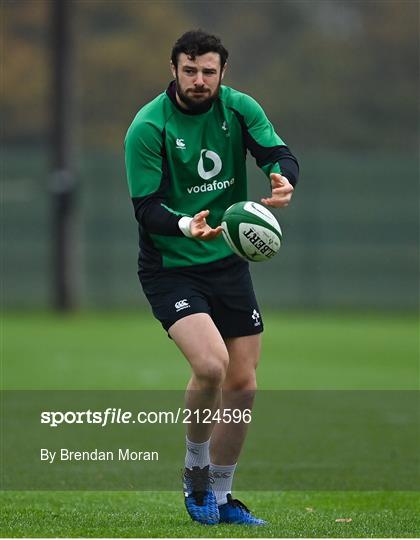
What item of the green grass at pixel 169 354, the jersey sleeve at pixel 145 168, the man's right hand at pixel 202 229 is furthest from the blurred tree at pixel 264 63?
the man's right hand at pixel 202 229

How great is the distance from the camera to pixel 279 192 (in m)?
6.07

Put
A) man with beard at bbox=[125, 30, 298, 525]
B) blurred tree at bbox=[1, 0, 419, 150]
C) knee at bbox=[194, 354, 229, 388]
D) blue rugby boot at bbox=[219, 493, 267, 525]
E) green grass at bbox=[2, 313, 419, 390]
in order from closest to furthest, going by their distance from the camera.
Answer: knee at bbox=[194, 354, 229, 388] < man with beard at bbox=[125, 30, 298, 525] < blue rugby boot at bbox=[219, 493, 267, 525] < green grass at bbox=[2, 313, 419, 390] < blurred tree at bbox=[1, 0, 419, 150]

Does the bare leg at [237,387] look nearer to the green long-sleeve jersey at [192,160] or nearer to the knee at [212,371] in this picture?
the knee at [212,371]

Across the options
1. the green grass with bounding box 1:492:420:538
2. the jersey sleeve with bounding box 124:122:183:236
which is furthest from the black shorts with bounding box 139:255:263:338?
the green grass with bounding box 1:492:420:538

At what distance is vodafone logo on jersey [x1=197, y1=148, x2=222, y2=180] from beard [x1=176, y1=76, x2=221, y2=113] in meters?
0.20

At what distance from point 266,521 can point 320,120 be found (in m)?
22.2

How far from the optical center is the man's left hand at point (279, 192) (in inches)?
238

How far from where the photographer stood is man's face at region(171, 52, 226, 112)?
611 centimetres

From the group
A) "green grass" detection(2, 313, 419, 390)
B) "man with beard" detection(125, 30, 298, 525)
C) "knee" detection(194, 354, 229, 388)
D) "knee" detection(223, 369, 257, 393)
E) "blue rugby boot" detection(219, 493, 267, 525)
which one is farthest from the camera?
"green grass" detection(2, 313, 419, 390)

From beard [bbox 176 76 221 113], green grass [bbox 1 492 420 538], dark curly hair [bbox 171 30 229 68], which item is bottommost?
green grass [bbox 1 492 420 538]

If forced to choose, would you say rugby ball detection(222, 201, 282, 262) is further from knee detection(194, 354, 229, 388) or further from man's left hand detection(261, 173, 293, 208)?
knee detection(194, 354, 229, 388)

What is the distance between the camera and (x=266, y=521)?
6.29 meters

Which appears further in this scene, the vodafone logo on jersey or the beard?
the vodafone logo on jersey

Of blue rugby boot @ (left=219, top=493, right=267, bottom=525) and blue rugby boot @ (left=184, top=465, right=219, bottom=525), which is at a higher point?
blue rugby boot @ (left=184, top=465, right=219, bottom=525)
